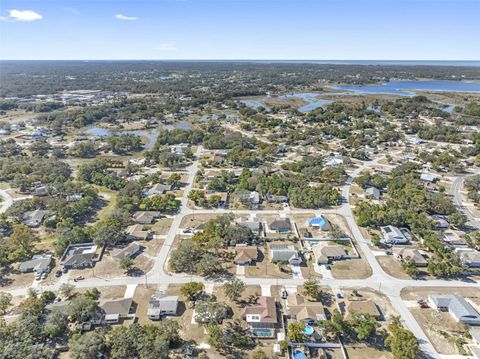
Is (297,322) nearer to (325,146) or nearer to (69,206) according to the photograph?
(69,206)

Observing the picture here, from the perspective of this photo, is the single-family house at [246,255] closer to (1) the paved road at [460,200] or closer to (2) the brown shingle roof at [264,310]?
(2) the brown shingle roof at [264,310]

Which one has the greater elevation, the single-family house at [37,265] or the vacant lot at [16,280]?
the single-family house at [37,265]

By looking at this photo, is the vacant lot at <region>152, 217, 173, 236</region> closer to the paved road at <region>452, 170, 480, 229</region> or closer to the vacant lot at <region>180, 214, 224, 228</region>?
the vacant lot at <region>180, 214, 224, 228</region>

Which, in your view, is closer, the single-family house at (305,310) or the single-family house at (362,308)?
the single-family house at (305,310)

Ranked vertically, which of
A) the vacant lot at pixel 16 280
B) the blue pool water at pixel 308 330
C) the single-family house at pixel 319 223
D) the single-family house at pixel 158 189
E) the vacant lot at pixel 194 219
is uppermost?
the single-family house at pixel 158 189

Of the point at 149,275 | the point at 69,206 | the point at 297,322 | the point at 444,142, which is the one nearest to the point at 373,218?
the point at 297,322

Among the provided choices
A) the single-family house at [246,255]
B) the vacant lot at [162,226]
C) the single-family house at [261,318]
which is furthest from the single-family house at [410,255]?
the vacant lot at [162,226]

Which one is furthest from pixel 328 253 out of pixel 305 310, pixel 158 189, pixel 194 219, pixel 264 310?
pixel 158 189

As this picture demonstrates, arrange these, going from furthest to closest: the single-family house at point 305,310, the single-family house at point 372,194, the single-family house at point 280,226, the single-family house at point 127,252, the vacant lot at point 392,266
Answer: the single-family house at point 372,194 → the single-family house at point 280,226 → the single-family house at point 127,252 → the vacant lot at point 392,266 → the single-family house at point 305,310

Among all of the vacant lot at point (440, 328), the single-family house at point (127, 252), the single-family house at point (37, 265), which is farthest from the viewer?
the single-family house at point (127, 252)
